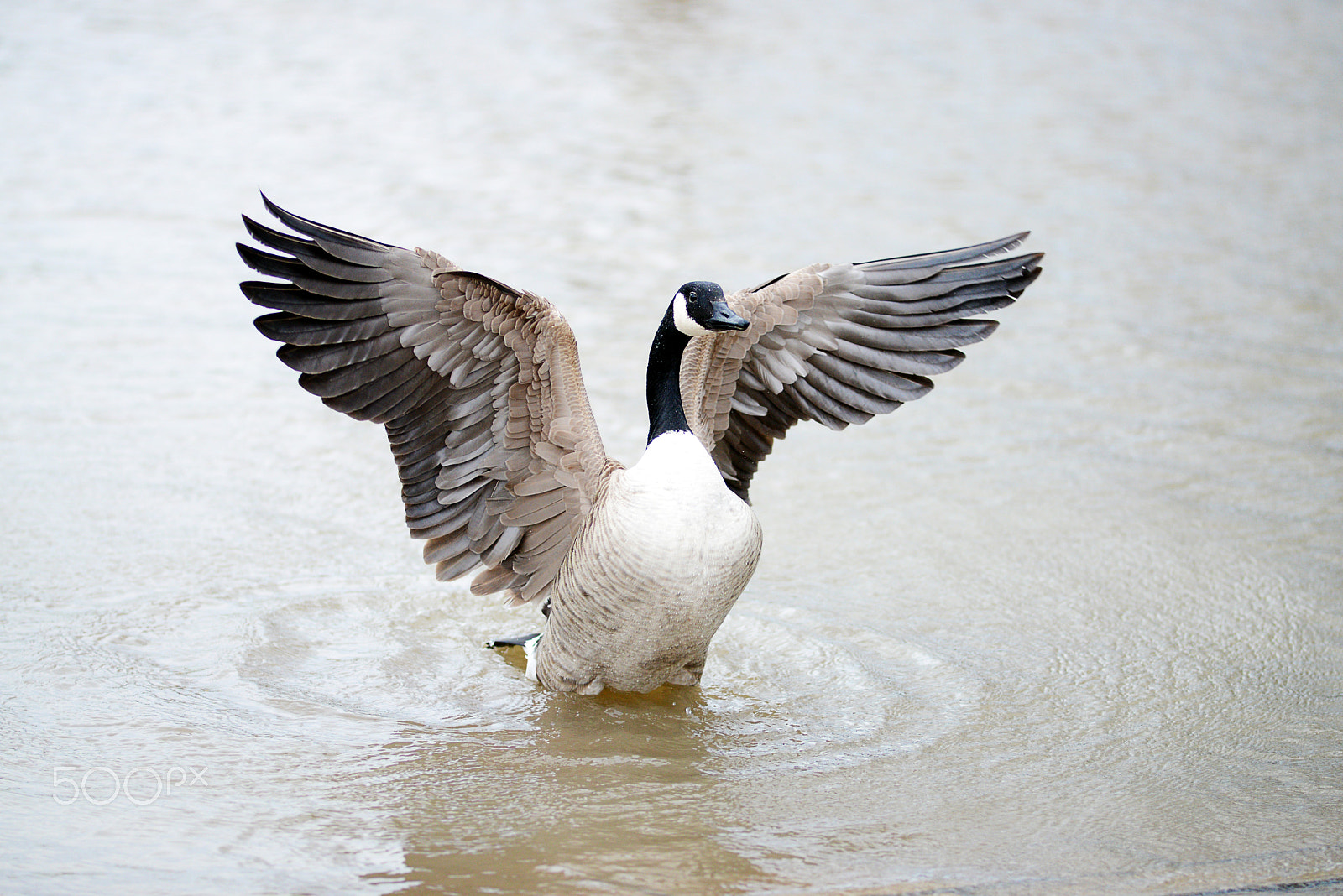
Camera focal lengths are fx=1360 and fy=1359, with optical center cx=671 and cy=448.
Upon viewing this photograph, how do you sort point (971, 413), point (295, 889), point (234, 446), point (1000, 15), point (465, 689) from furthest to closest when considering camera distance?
point (1000, 15) → point (971, 413) → point (234, 446) → point (465, 689) → point (295, 889)

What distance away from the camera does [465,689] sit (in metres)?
5.02

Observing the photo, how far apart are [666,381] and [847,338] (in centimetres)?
83

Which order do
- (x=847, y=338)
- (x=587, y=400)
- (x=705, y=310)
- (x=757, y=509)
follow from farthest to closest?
1. (x=757, y=509)
2. (x=847, y=338)
3. (x=587, y=400)
4. (x=705, y=310)

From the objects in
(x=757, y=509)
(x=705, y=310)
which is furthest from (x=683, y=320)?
(x=757, y=509)

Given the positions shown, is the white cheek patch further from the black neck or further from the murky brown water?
the murky brown water

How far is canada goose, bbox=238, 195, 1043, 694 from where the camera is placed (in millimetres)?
4445

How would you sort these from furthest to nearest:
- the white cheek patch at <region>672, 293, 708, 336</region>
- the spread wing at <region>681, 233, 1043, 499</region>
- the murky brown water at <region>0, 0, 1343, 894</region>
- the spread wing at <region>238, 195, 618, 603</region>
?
the spread wing at <region>681, 233, 1043, 499</region>
the white cheek patch at <region>672, 293, 708, 336</region>
the spread wing at <region>238, 195, 618, 603</region>
the murky brown water at <region>0, 0, 1343, 894</region>

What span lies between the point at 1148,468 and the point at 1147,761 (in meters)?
3.10

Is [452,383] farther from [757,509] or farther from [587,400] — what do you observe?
[757,509]

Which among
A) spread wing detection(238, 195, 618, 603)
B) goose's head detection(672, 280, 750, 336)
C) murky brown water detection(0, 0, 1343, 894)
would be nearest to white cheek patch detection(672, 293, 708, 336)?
goose's head detection(672, 280, 750, 336)

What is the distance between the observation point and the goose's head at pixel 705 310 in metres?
4.48

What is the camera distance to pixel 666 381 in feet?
15.6

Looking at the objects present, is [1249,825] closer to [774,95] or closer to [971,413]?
[971,413]

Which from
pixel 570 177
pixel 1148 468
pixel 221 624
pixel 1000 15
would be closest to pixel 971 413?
pixel 1148 468
